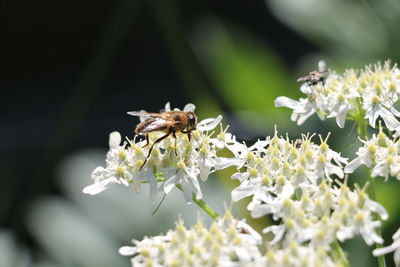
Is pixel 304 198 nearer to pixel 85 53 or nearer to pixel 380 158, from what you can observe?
pixel 380 158

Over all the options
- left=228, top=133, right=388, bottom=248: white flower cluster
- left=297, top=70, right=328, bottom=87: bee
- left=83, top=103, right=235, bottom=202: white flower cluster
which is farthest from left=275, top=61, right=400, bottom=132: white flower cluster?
left=83, top=103, right=235, bottom=202: white flower cluster

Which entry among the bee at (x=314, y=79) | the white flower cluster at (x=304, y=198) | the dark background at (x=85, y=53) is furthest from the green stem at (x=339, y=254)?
the dark background at (x=85, y=53)

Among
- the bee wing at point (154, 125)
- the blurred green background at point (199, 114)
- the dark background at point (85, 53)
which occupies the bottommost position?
the bee wing at point (154, 125)

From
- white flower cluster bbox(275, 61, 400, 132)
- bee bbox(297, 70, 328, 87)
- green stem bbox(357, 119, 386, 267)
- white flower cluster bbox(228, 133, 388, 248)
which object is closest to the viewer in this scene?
white flower cluster bbox(228, 133, 388, 248)

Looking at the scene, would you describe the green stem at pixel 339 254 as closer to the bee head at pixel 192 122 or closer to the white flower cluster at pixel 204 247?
the white flower cluster at pixel 204 247

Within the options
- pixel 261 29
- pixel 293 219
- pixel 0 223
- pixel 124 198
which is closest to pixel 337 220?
pixel 293 219

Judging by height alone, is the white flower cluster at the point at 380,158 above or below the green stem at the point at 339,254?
above

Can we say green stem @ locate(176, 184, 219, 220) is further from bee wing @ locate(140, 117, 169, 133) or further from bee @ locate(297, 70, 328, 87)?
bee @ locate(297, 70, 328, 87)
